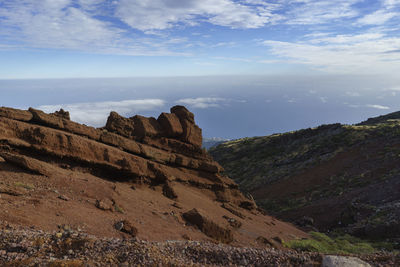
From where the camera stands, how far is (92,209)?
470 inches

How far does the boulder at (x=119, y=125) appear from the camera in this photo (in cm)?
2002

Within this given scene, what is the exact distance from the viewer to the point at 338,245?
62.1 feet

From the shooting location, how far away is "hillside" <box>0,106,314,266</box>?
1068 cm

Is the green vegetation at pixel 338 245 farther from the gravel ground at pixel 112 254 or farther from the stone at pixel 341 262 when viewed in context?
the stone at pixel 341 262

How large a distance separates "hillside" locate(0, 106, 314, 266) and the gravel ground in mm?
160

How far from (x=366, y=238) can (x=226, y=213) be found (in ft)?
36.2

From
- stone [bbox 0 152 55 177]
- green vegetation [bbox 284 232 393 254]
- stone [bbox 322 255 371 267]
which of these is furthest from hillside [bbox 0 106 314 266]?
stone [bbox 322 255 371 267]

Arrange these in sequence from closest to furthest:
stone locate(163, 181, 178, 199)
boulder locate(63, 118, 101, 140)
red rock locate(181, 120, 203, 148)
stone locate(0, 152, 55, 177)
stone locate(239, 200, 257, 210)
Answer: stone locate(0, 152, 55, 177)
boulder locate(63, 118, 101, 140)
stone locate(163, 181, 178, 199)
red rock locate(181, 120, 203, 148)
stone locate(239, 200, 257, 210)

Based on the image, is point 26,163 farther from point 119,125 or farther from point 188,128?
point 188,128

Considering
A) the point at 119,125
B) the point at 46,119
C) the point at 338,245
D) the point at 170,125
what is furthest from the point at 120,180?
the point at 338,245

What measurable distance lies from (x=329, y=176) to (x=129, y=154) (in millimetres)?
28628

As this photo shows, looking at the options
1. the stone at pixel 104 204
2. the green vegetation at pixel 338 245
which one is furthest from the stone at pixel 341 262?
the stone at pixel 104 204

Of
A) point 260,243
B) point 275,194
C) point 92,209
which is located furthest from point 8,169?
point 275,194

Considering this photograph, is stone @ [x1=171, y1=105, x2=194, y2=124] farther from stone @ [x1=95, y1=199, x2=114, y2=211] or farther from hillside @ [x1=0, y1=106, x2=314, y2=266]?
stone @ [x1=95, y1=199, x2=114, y2=211]
